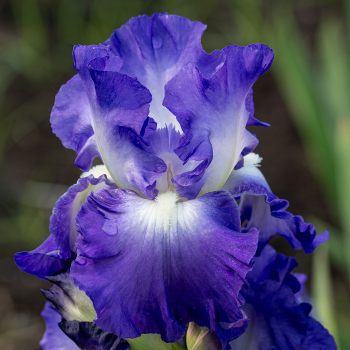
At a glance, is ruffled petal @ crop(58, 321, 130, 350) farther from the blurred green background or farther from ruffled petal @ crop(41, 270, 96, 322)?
the blurred green background

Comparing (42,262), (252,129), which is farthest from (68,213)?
(252,129)

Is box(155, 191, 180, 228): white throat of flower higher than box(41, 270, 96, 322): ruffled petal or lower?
higher

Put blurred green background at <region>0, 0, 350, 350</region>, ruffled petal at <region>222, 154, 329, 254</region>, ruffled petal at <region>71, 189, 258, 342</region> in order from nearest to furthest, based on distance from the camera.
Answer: ruffled petal at <region>71, 189, 258, 342</region>
ruffled petal at <region>222, 154, 329, 254</region>
blurred green background at <region>0, 0, 350, 350</region>

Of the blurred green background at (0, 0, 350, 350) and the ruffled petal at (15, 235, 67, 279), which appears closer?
the ruffled petal at (15, 235, 67, 279)

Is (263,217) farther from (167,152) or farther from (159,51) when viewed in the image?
(159,51)

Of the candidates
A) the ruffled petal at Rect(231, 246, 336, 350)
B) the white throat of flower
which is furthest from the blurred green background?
the white throat of flower

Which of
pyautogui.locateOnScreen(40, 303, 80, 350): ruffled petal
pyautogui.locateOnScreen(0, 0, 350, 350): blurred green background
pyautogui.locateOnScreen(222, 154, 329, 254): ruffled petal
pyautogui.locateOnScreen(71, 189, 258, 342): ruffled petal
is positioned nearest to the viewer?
pyautogui.locateOnScreen(71, 189, 258, 342): ruffled petal

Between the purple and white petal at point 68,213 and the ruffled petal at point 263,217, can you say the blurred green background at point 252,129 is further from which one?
the purple and white petal at point 68,213

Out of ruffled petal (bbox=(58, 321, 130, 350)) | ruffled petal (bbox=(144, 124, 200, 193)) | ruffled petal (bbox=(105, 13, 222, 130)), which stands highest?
ruffled petal (bbox=(105, 13, 222, 130))
